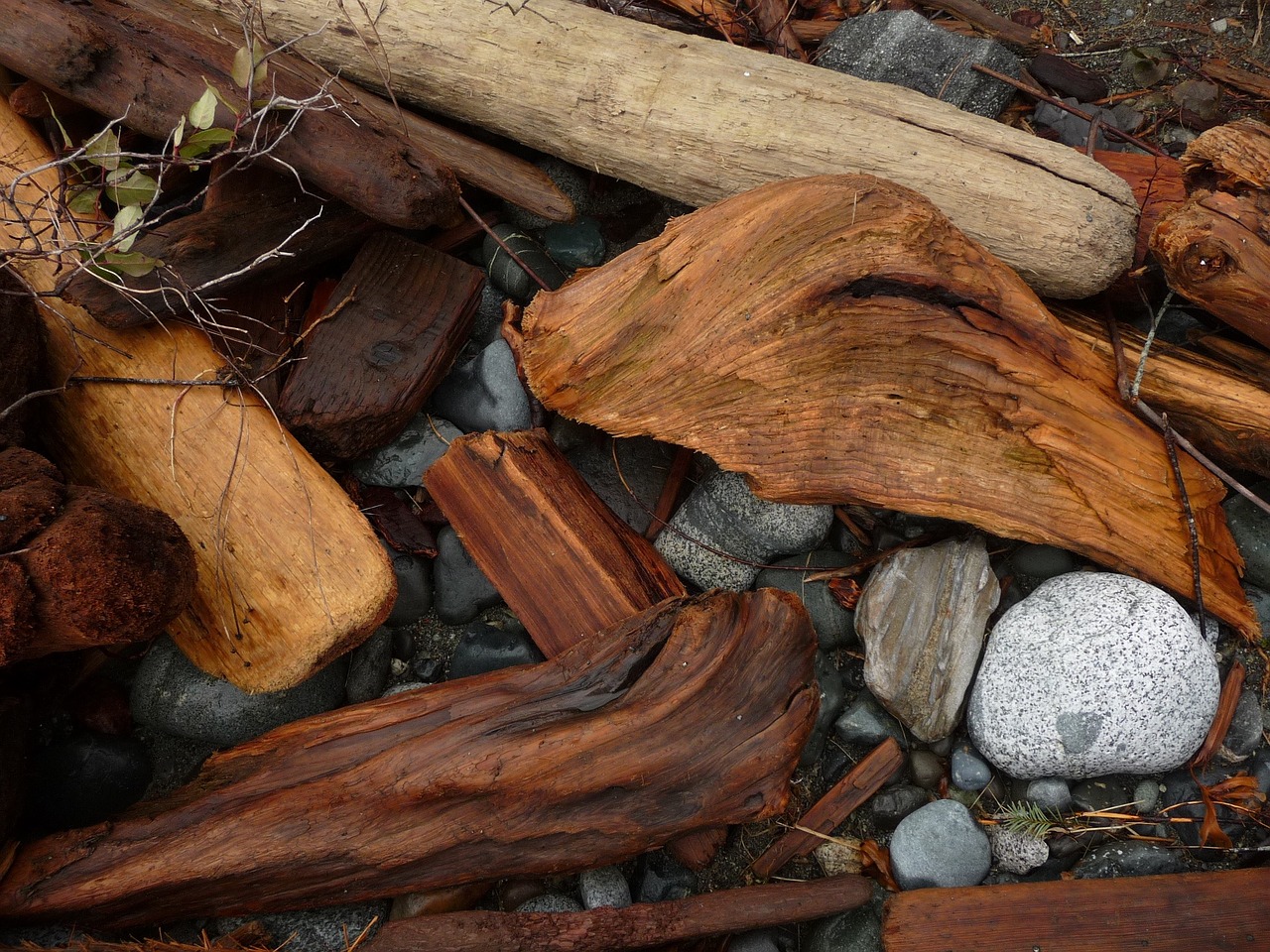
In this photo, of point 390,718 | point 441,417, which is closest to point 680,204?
point 441,417

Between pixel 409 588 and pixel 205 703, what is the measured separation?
679 mm

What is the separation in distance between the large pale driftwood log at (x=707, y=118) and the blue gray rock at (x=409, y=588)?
145cm

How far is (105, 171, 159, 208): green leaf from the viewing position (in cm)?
249

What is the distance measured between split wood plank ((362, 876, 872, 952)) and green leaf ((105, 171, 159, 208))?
2135 millimetres

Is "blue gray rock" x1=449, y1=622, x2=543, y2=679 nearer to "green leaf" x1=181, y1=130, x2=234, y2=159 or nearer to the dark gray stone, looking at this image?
the dark gray stone

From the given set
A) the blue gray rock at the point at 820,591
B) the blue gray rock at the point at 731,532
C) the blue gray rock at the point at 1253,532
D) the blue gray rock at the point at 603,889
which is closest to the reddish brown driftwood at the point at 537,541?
the blue gray rock at the point at 731,532

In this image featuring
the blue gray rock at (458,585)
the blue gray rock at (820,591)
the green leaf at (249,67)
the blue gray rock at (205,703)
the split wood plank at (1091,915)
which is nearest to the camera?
the split wood plank at (1091,915)

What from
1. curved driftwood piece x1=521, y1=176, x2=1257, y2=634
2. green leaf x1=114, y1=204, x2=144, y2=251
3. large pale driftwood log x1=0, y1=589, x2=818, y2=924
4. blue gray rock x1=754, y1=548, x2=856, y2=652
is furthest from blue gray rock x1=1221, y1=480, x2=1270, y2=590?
green leaf x1=114, y1=204, x2=144, y2=251

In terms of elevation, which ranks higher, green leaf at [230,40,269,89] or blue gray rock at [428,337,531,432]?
green leaf at [230,40,269,89]

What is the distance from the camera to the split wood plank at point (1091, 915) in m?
2.30

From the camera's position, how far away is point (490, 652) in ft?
9.10

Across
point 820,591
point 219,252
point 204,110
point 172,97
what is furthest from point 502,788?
point 172,97

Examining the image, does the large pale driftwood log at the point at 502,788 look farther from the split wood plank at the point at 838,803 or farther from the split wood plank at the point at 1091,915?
the split wood plank at the point at 1091,915

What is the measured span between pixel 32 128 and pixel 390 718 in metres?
2.26
